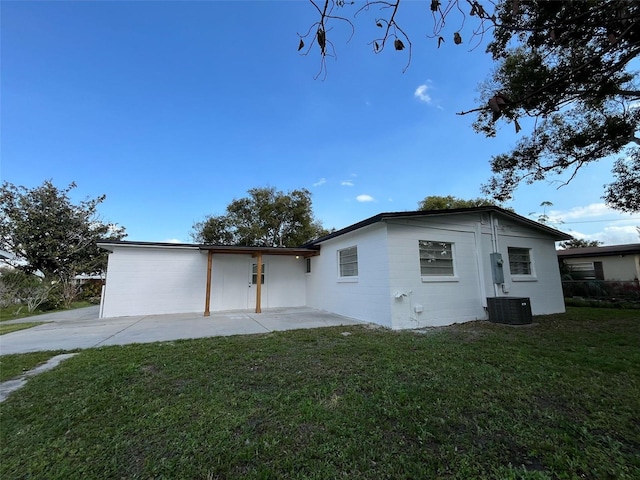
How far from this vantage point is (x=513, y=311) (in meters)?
7.12

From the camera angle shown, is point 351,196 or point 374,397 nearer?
point 374,397

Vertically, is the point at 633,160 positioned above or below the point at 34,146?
below

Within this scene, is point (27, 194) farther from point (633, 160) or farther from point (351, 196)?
point (633, 160)

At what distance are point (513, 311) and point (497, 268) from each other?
4.37 ft

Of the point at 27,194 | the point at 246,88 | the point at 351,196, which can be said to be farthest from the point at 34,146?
the point at 351,196

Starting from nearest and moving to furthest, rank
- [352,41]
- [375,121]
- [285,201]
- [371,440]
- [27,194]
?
[371,440], [352,41], [375,121], [27,194], [285,201]

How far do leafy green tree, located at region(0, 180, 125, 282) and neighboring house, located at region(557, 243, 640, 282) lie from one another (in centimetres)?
2798

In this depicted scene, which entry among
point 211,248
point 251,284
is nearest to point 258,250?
point 211,248

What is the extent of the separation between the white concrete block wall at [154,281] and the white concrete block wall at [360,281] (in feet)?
15.5

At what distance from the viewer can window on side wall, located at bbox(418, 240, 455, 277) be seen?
24.6ft

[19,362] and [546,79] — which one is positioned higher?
[546,79]

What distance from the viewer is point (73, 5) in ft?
20.1

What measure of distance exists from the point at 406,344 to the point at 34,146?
492 inches

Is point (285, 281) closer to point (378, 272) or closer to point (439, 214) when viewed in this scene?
point (378, 272)
